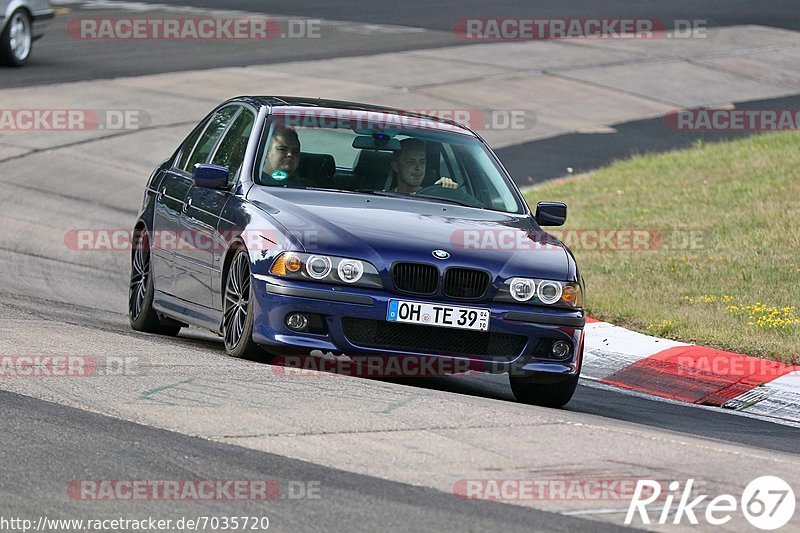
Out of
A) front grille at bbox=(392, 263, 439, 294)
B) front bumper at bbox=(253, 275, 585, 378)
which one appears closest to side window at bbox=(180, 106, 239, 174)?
front bumper at bbox=(253, 275, 585, 378)

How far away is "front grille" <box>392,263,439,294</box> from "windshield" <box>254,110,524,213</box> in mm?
1105

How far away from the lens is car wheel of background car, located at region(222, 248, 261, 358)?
27.4 ft

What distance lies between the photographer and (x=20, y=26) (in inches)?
938

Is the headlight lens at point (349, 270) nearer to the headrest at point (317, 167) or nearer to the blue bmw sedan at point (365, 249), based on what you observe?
the blue bmw sedan at point (365, 249)

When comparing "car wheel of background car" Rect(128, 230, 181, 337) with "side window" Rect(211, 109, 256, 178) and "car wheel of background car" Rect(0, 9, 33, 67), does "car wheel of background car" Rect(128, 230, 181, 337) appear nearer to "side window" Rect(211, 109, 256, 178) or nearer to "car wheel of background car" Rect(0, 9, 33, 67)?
"side window" Rect(211, 109, 256, 178)

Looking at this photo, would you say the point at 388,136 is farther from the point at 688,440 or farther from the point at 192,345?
the point at 688,440

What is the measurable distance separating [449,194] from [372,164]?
49 cm

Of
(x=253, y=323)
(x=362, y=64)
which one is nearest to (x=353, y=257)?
(x=253, y=323)

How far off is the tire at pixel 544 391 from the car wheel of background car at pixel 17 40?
16.5 m

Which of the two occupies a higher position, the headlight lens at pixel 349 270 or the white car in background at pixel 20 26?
the white car in background at pixel 20 26

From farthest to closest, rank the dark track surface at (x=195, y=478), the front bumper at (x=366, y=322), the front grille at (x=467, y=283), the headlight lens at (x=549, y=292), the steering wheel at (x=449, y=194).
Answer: the steering wheel at (x=449, y=194), the headlight lens at (x=549, y=292), the front grille at (x=467, y=283), the front bumper at (x=366, y=322), the dark track surface at (x=195, y=478)

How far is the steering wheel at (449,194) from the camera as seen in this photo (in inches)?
365

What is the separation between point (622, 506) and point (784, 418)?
12.6ft

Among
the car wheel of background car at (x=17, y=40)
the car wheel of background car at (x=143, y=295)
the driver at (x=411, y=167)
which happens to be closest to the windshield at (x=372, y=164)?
the driver at (x=411, y=167)
